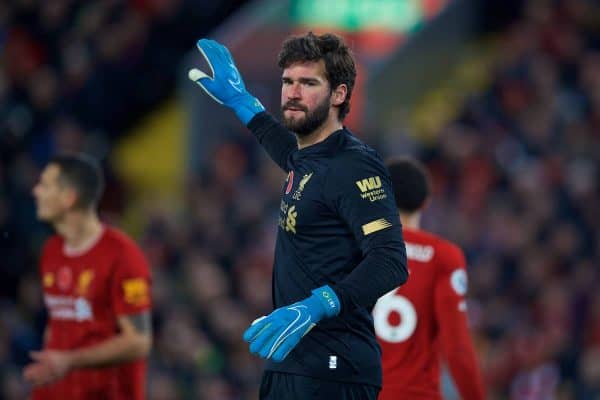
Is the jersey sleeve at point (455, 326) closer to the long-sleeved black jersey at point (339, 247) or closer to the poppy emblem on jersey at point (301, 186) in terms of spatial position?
the long-sleeved black jersey at point (339, 247)

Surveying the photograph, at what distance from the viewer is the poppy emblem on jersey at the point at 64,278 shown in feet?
22.1

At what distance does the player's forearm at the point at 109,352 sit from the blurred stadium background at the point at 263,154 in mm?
3651

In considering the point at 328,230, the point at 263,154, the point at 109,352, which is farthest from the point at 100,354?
the point at 263,154

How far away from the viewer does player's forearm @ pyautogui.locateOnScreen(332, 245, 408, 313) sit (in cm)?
469

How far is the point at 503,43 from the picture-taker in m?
15.0

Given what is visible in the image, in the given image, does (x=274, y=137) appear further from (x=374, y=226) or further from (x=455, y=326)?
(x=455, y=326)

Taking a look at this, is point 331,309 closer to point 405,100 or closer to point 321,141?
point 321,141

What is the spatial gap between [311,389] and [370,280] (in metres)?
0.49

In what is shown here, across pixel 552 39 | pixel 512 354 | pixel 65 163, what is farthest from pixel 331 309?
pixel 552 39

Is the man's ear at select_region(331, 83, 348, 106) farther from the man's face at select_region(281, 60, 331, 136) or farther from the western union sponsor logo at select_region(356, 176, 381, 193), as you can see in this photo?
the western union sponsor logo at select_region(356, 176, 381, 193)

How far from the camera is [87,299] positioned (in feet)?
21.8

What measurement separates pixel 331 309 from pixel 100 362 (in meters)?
2.15

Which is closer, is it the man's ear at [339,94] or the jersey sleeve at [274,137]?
the man's ear at [339,94]

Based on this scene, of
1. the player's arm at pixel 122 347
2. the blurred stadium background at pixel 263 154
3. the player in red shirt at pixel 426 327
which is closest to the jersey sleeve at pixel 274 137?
the player in red shirt at pixel 426 327
